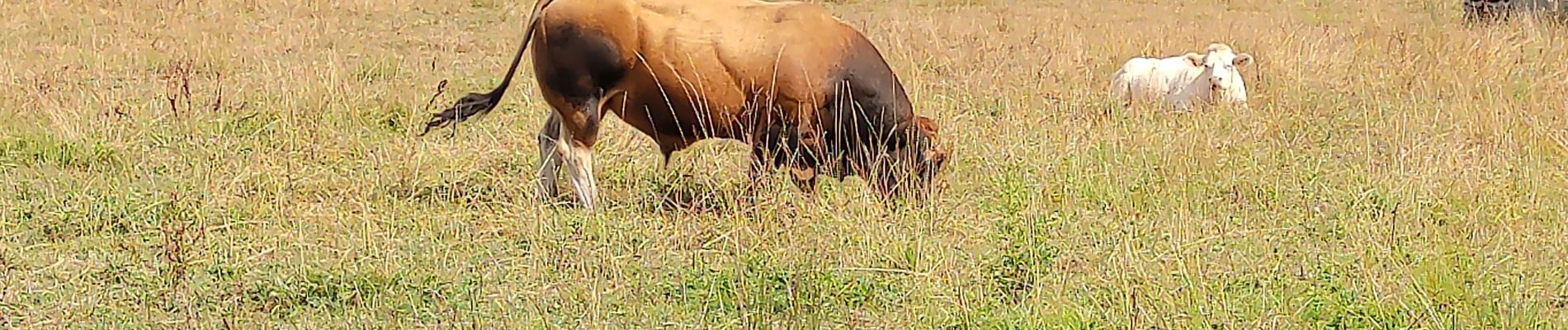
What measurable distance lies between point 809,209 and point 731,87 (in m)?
0.91

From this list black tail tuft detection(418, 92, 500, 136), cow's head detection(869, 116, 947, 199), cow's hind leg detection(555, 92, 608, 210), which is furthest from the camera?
black tail tuft detection(418, 92, 500, 136)

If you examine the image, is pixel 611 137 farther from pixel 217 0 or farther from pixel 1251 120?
pixel 217 0

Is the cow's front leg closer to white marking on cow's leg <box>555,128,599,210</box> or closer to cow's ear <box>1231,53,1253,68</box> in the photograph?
white marking on cow's leg <box>555,128,599,210</box>

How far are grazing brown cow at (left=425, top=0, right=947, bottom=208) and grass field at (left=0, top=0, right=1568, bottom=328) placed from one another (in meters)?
0.21

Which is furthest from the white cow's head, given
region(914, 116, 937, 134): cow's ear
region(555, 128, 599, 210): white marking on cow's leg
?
region(555, 128, 599, 210): white marking on cow's leg

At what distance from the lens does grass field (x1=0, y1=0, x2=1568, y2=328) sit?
15.9 feet

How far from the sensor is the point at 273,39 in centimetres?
1180

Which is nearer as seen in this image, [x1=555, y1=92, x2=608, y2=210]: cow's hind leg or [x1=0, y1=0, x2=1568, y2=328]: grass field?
[x1=0, y1=0, x2=1568, y2=328]: grass field

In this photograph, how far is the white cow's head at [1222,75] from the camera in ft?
30.0

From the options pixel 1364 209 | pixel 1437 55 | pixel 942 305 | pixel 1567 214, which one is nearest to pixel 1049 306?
pixel 942 305

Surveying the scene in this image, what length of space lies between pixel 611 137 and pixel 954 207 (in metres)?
2.17

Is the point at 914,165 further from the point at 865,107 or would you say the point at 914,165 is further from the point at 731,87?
the point at 731,87

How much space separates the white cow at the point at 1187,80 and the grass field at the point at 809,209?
199mm

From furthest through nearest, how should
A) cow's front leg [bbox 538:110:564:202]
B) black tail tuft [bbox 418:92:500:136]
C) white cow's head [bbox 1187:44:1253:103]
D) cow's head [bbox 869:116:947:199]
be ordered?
1. white cow's head [bbox 1187:44:1253:103]
2. black tail tuft [bbox 418:92:500:136]
3. cow's front leg [bbox 538:110:564:202]
4. cow's head [bbox 869:116:947:199]
